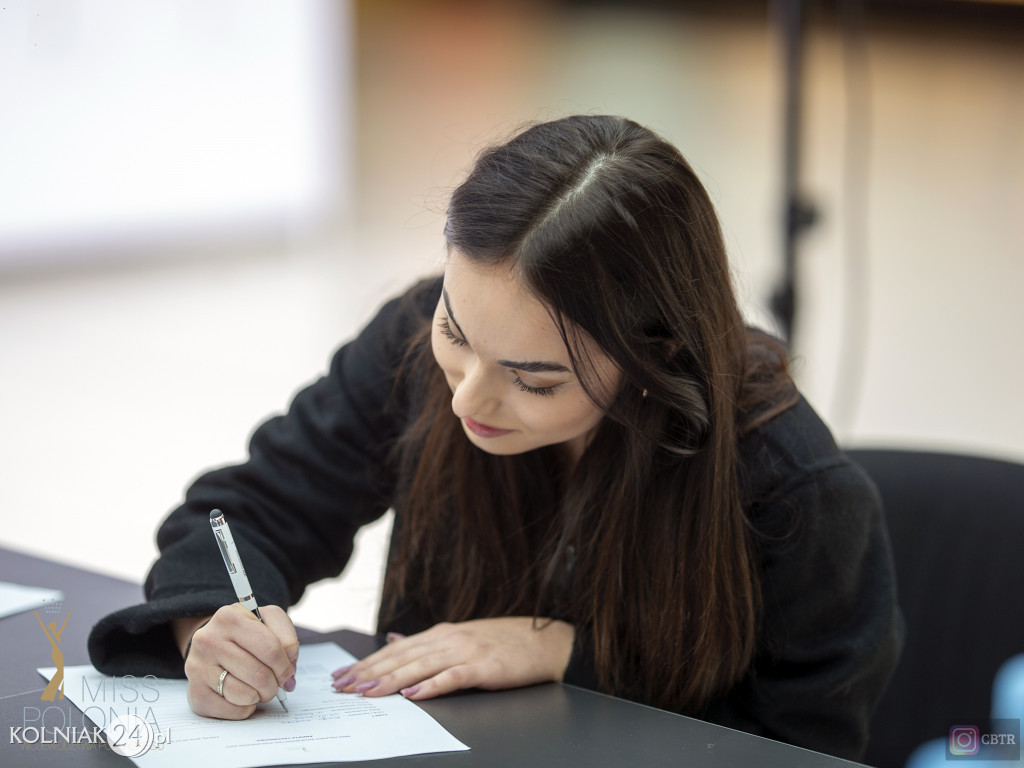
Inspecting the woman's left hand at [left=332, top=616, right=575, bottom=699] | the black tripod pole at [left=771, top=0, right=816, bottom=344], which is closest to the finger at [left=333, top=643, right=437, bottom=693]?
the woman's left hand at [left=332, top=616, right=575, bottom=699]

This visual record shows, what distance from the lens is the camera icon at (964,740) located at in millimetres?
1041

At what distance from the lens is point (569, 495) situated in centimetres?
98

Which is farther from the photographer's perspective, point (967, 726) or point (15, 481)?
point (15, 481)

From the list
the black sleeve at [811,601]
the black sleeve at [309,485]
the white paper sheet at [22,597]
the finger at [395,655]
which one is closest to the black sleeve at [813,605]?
the black sleeve at [811,601]

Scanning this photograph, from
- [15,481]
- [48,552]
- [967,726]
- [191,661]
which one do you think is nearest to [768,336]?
[967,726]

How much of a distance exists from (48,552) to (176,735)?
1619 mm

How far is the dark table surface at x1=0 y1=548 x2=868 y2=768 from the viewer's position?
0.71m

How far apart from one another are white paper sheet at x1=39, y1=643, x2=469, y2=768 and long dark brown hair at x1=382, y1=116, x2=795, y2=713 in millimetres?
205

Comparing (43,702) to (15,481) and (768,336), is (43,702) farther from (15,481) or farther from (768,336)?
(15,481)

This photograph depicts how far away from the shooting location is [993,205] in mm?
4125

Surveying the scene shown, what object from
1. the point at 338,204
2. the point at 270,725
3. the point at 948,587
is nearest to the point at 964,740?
the point at 948,587

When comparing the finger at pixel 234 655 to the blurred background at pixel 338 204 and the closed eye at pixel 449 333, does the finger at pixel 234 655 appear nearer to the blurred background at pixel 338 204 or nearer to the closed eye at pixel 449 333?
the closed eye at pixel 449 333

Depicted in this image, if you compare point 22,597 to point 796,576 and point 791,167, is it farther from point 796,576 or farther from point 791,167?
point 791,167

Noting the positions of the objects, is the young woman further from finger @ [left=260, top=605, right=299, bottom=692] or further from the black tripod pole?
the black tripod pole
